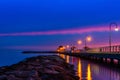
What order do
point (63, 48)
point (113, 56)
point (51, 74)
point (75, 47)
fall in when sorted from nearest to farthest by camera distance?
point (51, 74), point (113, 56), point (75, 47), point (63, 48)

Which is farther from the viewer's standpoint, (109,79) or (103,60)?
(103,60)

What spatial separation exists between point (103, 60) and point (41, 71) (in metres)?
37.5

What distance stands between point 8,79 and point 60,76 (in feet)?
17.4

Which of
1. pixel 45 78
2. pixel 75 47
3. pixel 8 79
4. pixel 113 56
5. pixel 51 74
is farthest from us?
pixel 75 47

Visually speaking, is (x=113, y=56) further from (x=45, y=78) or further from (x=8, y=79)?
(x=8, y=79)

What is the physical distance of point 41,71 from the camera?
29.4 meters

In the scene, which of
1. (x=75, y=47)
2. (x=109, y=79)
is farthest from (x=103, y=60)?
(x=75, y=47)

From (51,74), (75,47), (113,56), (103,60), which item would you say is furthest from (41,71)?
(75,47)

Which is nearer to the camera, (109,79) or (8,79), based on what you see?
(8,79)

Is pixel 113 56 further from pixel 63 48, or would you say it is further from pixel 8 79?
pixel 63 48

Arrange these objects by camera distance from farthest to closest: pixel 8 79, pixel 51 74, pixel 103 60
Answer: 1. pixel 103 60
2. pixel 51 74
3. pixel 8 79

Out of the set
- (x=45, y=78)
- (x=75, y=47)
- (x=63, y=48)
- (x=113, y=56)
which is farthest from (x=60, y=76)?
(x=63, y=48)

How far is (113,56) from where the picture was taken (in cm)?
5016

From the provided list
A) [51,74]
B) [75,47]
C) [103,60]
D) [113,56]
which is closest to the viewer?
[51,74]
